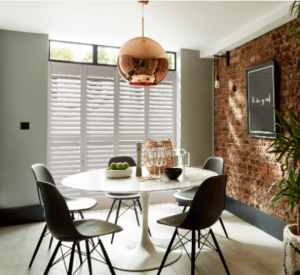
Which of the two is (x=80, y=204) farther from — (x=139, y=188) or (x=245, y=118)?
(x=245, y=118)

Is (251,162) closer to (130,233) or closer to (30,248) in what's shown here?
(130,233)

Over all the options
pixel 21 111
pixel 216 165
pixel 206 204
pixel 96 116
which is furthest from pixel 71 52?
pixel 206 204

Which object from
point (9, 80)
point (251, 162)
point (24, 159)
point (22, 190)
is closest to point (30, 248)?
point (22, 190)

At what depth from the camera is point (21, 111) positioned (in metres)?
3.43

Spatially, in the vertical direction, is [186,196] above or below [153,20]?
below

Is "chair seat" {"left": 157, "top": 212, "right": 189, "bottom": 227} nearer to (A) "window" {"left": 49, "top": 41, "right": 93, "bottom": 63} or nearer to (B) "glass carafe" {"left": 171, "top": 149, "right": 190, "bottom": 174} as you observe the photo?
(B) "glass carafe" {"left": 171, "top": 149, "right": 190, "bottom": 174}

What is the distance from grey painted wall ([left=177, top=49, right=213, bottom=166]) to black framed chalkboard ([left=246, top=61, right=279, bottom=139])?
99cm

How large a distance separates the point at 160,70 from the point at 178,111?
2356 millimetres

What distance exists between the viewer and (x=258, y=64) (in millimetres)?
3199

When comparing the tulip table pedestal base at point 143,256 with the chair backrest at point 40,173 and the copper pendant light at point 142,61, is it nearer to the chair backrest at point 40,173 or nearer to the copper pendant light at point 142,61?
the chair backrest at point 40,173

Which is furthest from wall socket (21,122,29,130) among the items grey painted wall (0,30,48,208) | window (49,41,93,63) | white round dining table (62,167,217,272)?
white round dining table (62,167,217,272)

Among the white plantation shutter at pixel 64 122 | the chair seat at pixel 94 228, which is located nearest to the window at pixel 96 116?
the white plantation shutter at pixel 64 122

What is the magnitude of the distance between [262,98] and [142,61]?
6.13 feet

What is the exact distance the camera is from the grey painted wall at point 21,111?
3.36 m
